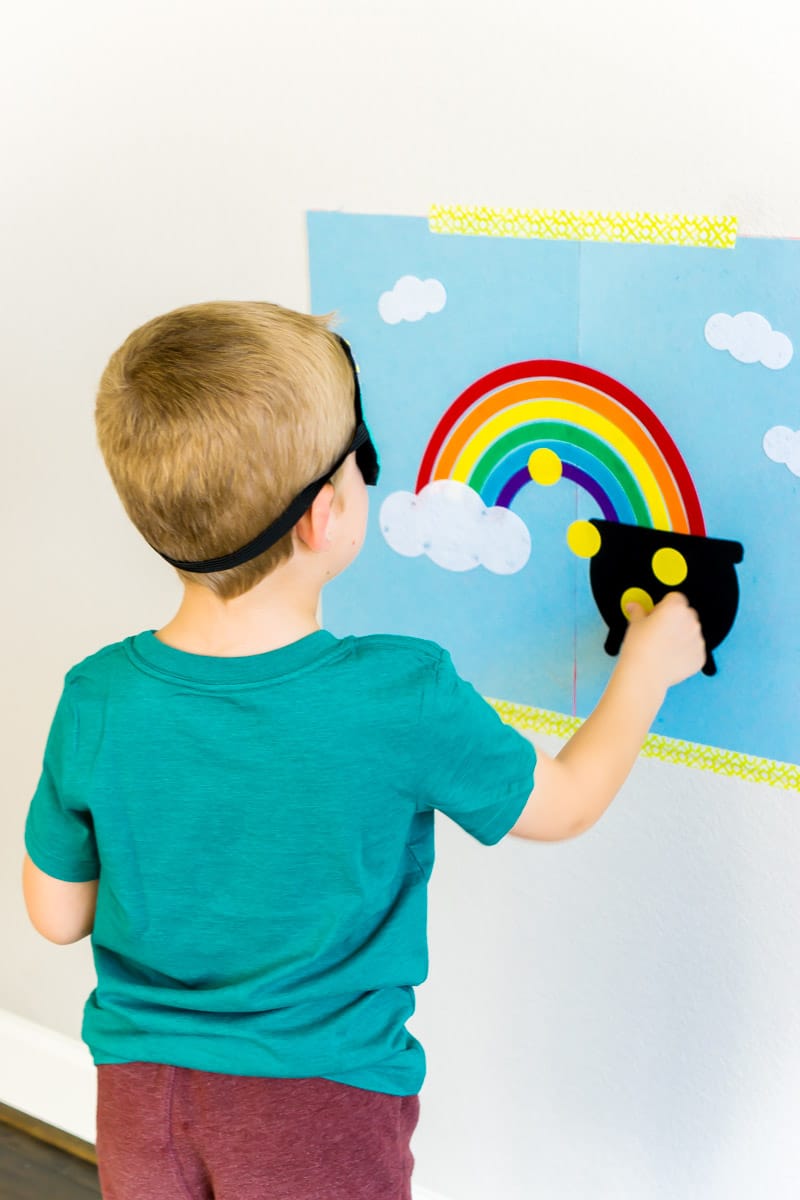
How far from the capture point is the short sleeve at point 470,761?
0.80m

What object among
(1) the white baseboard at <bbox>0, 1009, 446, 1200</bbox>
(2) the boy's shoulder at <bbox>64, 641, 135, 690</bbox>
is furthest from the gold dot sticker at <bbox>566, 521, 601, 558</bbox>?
(1) the white baseboard at <bbox>0, 1009, 446, 1200</bbox>

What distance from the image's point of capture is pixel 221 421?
2.47 ft

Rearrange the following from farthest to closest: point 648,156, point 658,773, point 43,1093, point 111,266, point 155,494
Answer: point 43,1093
point 111,266
point 658,773
point 648,156
point 155,494

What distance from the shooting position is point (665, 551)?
3.25ft

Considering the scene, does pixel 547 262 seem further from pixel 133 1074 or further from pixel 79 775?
pixel 133 1074

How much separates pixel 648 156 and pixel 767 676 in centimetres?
38

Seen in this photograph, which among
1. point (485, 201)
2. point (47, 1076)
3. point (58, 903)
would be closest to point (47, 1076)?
point (47, 1076)

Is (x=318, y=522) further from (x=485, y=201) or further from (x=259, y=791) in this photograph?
(x=485, y=201)

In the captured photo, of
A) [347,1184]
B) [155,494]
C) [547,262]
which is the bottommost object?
[347,1184]

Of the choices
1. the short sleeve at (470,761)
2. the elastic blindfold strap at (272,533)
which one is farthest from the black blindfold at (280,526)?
the short sleeve at (470,761)

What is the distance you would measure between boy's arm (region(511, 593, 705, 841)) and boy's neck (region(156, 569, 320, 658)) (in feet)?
0.59

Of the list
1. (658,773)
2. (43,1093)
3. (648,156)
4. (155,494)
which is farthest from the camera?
(43,1093)

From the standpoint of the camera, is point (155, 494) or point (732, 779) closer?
point (155, 494)

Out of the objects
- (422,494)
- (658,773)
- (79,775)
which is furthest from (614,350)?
(79,775)
